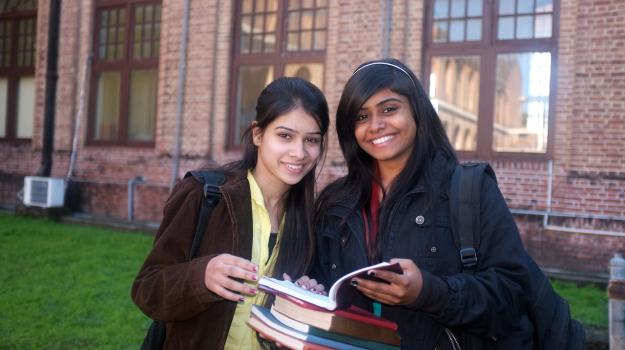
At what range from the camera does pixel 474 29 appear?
9.67m

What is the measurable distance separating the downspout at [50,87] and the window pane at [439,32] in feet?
28.7

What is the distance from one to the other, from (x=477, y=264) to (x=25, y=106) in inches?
598

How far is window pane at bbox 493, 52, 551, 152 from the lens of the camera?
9.11m

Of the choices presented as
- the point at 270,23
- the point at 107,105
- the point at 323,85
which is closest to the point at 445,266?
the point at 323,85

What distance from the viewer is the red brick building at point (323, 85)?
8.48 meters

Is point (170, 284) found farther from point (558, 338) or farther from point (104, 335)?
point (104, 335)

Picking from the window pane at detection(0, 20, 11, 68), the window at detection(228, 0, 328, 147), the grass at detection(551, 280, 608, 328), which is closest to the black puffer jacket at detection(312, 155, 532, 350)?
the grass at detection(551, 280, 608, 328)

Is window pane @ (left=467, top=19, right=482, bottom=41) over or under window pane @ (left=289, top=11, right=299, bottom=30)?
under

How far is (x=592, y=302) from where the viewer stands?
6.88 m

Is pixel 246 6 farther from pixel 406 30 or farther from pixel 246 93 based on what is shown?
pixel 406 30

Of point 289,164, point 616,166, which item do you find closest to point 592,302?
point 616,166

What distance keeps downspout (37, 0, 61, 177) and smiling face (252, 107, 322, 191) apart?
41.7 feet

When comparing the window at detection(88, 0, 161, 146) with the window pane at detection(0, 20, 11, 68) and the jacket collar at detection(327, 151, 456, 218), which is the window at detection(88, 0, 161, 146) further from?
the jacket collar at detection(327, 151, 456, 218)

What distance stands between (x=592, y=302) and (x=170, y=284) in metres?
6.09
